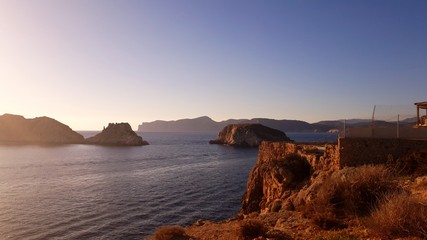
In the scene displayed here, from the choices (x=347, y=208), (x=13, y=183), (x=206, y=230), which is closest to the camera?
(x=347, y=208)

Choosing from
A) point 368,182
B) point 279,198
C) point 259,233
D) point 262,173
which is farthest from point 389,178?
point 262,173

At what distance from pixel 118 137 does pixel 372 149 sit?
572 feet

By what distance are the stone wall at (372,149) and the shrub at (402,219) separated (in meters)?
10.1

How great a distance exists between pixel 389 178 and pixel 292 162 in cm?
1278

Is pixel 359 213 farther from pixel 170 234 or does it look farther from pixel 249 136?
pixel 249 136

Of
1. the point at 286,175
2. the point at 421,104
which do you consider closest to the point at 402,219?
the point at 286,175

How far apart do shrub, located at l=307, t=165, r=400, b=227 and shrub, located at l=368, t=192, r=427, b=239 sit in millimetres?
2386

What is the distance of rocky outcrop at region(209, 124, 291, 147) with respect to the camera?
167 m

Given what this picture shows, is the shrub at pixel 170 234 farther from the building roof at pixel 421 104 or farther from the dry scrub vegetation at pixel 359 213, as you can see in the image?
the building roof at pixel 421 104

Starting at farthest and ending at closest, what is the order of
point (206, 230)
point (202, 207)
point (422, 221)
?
1. point (202, 207)
2. point (206, 230)
3. point (422, 221)

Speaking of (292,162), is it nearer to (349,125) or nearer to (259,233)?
(349,125)

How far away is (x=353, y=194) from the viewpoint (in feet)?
43.3

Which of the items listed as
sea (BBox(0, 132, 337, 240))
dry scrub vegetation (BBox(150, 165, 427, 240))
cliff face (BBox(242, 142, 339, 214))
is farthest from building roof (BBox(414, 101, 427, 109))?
sea (BBox(0, 132, 337, 240))

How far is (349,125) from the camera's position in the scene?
22609 millimetres
